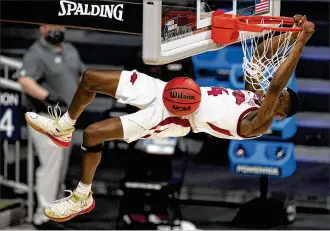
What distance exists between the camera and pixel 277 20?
7.56 metres

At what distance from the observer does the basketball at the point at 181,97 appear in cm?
723

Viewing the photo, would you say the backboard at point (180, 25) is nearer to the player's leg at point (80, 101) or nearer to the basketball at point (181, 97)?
the basketball at point (181, 97)

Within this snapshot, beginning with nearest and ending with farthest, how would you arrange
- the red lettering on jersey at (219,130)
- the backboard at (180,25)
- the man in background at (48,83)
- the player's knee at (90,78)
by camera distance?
the backboard at (180,25), the player's knee at (90,78), the red lettering on jersey at (219,130), the man in background at (48,83)

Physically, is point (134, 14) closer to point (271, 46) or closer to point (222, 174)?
point (271, 46)

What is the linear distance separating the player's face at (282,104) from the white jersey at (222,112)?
172 millimetres

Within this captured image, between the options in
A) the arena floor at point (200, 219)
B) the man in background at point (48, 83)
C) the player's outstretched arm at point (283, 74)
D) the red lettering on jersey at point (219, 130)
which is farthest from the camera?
the arena floor at point (200, 219)

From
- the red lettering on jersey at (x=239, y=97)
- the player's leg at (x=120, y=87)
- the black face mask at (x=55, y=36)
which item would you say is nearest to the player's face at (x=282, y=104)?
the red lettering on jersey at (x=239, y=97)

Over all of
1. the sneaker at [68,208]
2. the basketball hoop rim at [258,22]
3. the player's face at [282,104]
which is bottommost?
the sneaker at [68,208]

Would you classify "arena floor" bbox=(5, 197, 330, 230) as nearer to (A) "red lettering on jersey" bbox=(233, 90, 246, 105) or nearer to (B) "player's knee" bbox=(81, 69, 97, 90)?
(A) "red lettering on jersey" bbox=(233, 90, 246, 105)

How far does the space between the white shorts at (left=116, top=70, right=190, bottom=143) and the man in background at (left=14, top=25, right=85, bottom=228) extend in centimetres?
234

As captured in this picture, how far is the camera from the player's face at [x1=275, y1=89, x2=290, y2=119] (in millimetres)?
7348

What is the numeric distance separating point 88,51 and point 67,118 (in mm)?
3382

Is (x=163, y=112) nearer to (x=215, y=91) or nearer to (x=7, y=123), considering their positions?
(x=215, y=91)

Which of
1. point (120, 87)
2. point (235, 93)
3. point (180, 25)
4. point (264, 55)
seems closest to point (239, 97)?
point (235, 93)
